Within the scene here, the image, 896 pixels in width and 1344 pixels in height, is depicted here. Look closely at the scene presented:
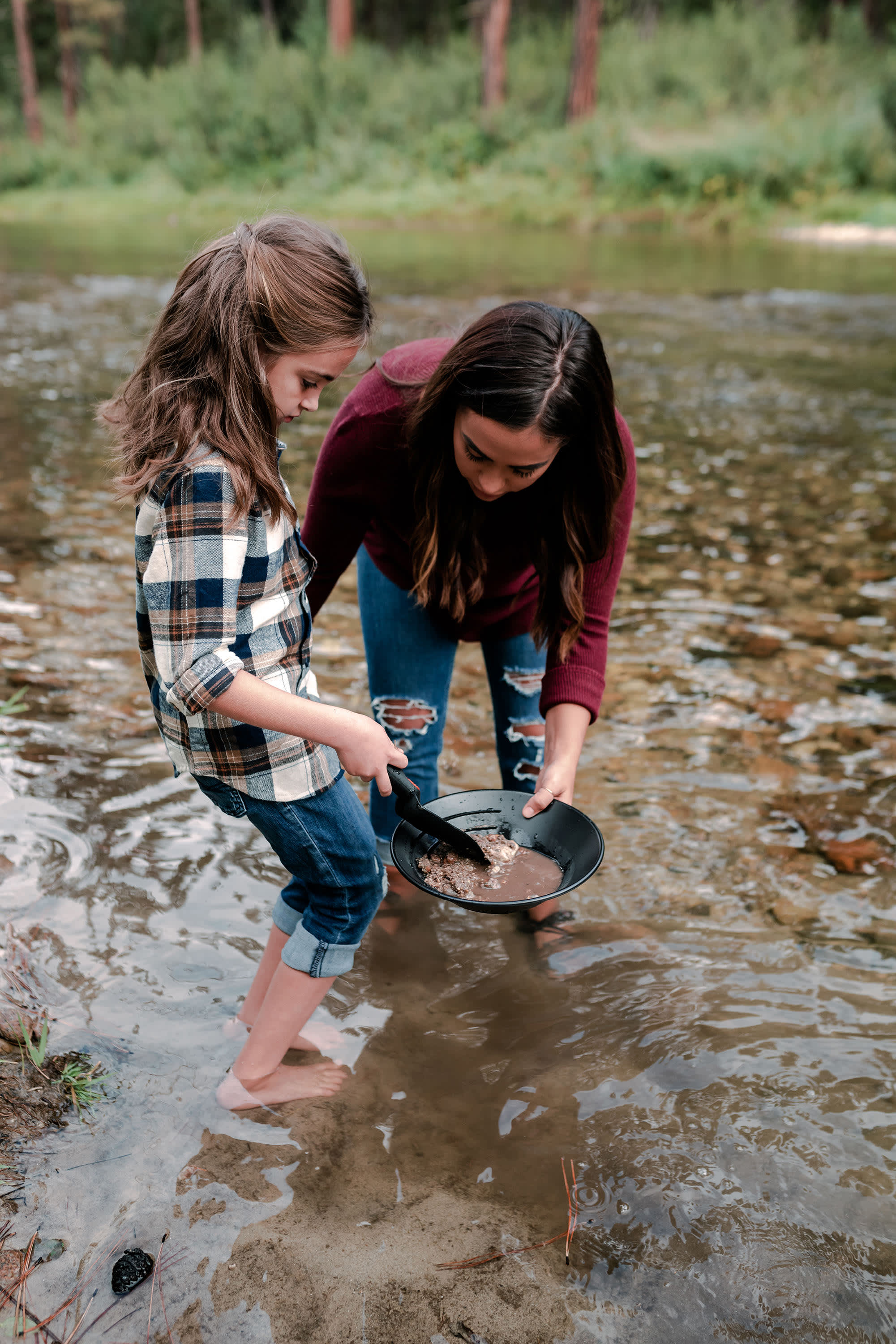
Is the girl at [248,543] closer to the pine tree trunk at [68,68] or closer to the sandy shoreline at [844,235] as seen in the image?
the sandy shoreline at [844,235]

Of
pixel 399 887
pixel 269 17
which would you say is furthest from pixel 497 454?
pixel 269 17

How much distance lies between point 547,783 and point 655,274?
1124 centimetres

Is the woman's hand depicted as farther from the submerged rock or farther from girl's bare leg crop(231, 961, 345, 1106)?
the submerged rock

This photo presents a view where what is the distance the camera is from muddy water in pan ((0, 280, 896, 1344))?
1.47 meters

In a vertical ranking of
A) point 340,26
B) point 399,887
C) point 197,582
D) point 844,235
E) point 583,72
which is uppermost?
point 340,26

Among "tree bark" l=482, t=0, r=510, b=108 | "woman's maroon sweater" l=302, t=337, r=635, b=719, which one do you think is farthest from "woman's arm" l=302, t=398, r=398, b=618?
"tree bark" l=482, t=0, r=510, b=108

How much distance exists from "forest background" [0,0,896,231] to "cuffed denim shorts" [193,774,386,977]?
1642 centimetres

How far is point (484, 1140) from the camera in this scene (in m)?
1.74

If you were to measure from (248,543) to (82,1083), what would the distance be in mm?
992

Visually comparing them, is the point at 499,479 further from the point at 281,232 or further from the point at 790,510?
the point at 790,510

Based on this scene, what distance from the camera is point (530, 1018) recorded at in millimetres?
2047

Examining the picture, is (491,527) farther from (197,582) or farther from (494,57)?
(494,57)

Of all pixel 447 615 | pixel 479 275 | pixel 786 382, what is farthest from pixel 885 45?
pixel 447 615

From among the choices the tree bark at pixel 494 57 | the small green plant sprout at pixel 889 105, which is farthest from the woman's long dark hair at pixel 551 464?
the tree bark at pixel 494 57
